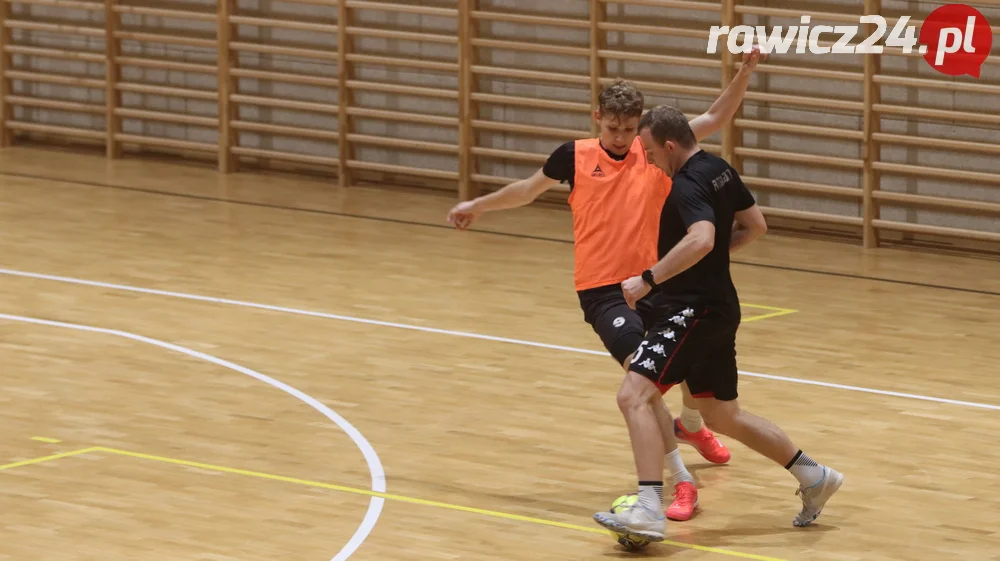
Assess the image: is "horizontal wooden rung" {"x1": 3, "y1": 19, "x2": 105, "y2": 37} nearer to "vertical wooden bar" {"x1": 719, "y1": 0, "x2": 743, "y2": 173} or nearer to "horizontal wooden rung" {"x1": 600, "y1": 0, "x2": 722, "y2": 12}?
"horizontal wooden rung" {"x1": 600, "y1": 0, "x2": 722, "y2": 12}

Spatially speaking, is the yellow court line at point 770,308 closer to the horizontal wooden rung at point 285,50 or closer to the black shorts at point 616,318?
the black shorts at point 616,318

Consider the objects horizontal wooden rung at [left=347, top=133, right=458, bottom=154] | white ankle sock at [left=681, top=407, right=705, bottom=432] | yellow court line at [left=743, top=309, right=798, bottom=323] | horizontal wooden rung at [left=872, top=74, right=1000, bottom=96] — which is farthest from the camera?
horizontal wooden rung at [left=347, top=133, right=458, bottom=154]

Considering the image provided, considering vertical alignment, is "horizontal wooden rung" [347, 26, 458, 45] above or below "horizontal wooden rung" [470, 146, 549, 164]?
above

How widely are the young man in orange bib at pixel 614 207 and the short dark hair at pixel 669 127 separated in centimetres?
41

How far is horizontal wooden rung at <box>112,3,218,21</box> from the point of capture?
16.6 m

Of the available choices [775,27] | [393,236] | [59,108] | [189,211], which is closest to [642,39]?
[775,27]

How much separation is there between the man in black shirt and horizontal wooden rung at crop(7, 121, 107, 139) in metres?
11.5

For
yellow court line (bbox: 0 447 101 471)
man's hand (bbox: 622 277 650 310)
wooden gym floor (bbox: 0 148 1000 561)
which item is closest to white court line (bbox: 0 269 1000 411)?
wooden gym floor (bbox: 0 148 1000 561)

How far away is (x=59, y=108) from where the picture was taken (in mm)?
17828

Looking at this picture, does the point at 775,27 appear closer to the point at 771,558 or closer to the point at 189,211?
the point at 189,211

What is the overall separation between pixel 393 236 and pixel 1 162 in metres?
5.23

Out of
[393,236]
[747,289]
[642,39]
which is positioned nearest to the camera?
[747,289]

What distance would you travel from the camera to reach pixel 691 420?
25.5 ft

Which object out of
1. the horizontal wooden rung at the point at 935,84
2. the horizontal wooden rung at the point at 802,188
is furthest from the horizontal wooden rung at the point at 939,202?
the horizontal wooden rung at the point at 935,84
